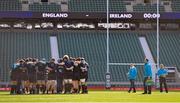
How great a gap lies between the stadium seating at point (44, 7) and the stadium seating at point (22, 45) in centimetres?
238

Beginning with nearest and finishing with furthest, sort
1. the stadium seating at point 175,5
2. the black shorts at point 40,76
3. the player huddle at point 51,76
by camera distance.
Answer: the player huddle at point 51,76, the black shorts at point 40,76, the stadium seating at point 175,5

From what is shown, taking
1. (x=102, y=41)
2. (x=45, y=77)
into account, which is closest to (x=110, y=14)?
(x=102, y=41)

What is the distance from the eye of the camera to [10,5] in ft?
200

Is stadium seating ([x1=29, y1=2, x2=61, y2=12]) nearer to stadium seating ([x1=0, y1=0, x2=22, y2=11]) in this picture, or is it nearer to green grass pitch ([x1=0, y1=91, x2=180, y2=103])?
stadium seating ([x1=0, y1=0, x2=22, y2=11])

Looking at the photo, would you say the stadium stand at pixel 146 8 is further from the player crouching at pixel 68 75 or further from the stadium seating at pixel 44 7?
the player crouching at pixel 68 75

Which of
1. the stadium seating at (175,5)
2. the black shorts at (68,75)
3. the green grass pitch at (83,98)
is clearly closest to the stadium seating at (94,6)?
the stadium seating at (175,5)

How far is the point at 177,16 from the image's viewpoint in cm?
6103

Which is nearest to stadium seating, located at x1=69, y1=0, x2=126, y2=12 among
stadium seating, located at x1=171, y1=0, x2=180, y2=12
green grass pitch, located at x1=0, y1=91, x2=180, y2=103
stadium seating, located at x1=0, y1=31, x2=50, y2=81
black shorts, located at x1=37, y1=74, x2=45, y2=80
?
stadium seating, located at x1=0, y1=31, x2=50, y2=81

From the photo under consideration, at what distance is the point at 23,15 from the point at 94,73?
9744 millimetres

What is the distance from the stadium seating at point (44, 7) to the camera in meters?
60.8

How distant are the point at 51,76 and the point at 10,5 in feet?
85.6

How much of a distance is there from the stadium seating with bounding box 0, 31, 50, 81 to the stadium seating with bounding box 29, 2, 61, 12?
238cm

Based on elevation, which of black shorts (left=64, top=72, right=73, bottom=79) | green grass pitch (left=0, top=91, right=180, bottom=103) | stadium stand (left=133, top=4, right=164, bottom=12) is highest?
stadium stand (left=133, top=4, right=164, bottom=12)

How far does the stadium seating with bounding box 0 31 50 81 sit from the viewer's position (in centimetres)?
5742
